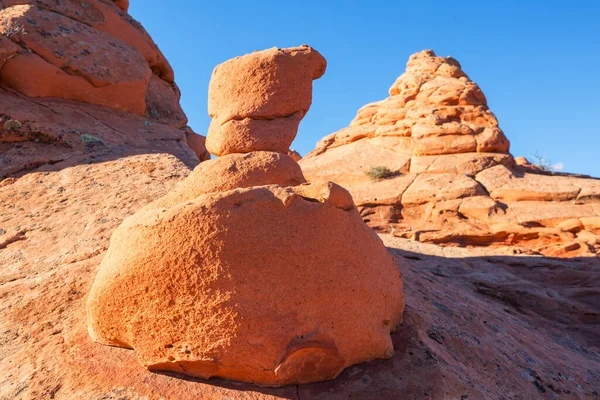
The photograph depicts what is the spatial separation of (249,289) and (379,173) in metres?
10.6

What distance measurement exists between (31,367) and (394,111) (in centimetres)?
1373

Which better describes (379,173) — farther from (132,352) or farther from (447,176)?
(132,352)

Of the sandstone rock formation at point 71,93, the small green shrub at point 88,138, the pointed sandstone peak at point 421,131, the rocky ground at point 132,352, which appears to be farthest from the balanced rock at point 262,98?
the pointed sandstone peak at point 421,131

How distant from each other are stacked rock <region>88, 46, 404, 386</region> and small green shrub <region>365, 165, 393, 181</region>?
10.0m

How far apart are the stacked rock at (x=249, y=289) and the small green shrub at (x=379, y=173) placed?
10.0 m

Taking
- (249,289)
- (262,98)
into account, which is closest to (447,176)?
(262,98)

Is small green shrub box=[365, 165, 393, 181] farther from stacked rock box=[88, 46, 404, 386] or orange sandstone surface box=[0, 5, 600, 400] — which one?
stacked rock box=[88, 46, 404, 386]

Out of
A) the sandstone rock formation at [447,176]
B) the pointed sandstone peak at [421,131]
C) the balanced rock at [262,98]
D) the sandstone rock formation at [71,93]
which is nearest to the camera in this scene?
the balanced rock at [262,98]

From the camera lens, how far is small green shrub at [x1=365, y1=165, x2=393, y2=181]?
1271 cm

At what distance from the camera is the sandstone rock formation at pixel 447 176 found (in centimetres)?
1033

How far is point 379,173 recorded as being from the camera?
12672mm

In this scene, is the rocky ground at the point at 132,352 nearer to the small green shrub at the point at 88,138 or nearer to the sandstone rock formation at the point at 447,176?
the small green shrub at the point at 88,138

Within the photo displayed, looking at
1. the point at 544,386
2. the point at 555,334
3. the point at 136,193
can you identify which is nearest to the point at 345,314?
the point at 544,386

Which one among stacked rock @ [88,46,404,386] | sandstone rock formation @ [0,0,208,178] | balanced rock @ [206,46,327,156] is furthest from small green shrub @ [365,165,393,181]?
stacked rock @ [88,46,404,386]
